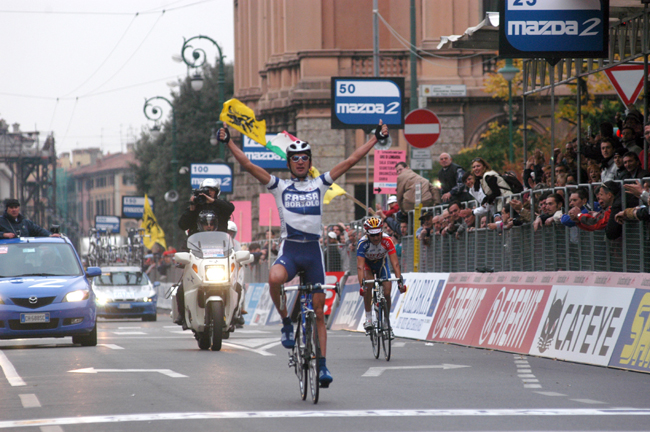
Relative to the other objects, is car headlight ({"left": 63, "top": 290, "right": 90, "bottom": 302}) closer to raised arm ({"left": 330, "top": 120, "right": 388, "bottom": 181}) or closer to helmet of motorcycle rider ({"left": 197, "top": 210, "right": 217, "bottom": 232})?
helmet of motorcycle rider ({"left": 197, "top": 210, "right": 217, "bottom": 232})

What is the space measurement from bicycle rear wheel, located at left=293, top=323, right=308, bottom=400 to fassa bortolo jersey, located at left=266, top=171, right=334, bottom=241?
2.53 feet

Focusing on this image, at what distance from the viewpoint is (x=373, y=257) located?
15211mm

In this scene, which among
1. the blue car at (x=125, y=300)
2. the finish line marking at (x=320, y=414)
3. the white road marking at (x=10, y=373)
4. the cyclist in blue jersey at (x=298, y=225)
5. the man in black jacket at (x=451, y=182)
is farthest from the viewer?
the blue car at (x=125, y=300)

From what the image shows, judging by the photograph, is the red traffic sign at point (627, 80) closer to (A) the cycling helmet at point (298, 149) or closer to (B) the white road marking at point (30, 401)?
(A) the cycling helmet at point (298, 149)

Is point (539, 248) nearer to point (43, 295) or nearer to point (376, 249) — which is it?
point (376, 249)

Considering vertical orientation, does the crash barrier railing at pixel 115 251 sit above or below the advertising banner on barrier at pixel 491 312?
below

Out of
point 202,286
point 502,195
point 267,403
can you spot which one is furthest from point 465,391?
point 502,195

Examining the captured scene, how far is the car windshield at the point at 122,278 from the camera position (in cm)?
3762

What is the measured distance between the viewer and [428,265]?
2130 centimetres

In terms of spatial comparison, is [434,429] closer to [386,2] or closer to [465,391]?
[465,391]

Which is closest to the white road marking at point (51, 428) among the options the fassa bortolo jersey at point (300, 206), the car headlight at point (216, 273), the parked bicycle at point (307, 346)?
the parked bicycle at point (307, 346)

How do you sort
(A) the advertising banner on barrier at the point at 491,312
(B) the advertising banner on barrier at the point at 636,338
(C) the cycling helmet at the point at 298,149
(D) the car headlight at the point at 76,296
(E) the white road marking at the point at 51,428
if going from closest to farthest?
1. (E) the white road marking at the point at 51,428
2. (C) the cycling helmet at the point at 298,149
3. (B) the advertising banner on barrier at the point at 636,338
4. (A) the advertising banner on barrier at the point at 491,312
5. (D) the car headlight at the point at 76,296

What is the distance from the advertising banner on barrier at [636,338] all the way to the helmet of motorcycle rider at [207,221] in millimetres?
5678

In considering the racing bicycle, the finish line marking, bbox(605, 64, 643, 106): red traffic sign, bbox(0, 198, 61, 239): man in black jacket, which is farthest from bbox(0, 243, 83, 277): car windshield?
the finish line marking
